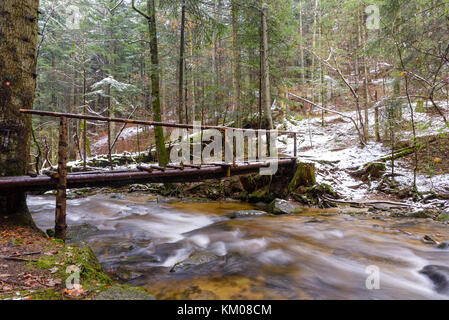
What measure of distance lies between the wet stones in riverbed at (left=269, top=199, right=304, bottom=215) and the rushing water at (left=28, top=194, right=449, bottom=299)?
14.9 inches

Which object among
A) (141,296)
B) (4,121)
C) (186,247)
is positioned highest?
(4,121)

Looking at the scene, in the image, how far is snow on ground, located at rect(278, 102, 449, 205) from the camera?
26.9ft

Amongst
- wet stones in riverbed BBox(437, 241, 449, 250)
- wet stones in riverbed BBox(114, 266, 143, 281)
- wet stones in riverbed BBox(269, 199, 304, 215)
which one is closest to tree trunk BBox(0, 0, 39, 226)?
wet stones in riverbed BBox(114, 266, 143, 281)

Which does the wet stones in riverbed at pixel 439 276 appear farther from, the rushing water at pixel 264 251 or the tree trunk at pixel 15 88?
the tree trunk at pixel 15 88

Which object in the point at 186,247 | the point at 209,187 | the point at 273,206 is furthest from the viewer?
the point at 209,187

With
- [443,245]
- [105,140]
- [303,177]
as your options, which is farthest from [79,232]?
[105,140]

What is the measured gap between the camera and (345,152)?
12.4 meters

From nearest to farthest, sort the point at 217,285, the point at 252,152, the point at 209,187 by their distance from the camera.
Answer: the point at 217,285 < the point at 209,187 < the point at 252,152

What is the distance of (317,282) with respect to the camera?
343cm

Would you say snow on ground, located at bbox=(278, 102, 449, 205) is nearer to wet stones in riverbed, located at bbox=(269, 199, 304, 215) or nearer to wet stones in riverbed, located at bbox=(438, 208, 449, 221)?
wet stones in riverbed, located at bbox=(438, 208, 449, 221)

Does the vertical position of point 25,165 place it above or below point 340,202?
above

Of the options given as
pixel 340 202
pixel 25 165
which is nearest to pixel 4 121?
pixel 25 165
